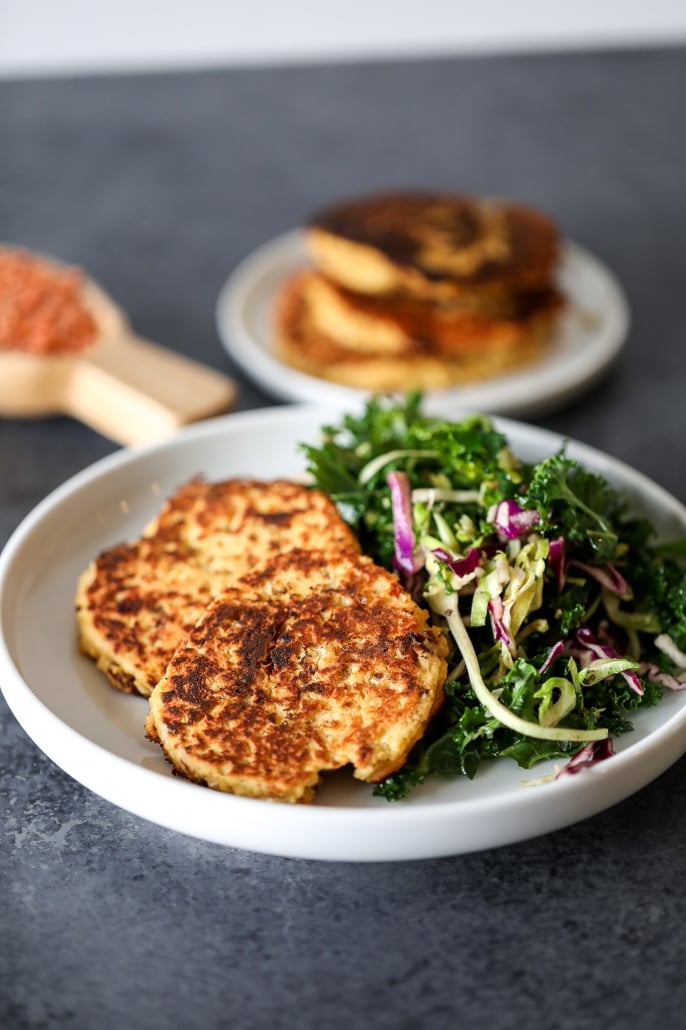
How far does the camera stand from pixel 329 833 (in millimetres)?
2227

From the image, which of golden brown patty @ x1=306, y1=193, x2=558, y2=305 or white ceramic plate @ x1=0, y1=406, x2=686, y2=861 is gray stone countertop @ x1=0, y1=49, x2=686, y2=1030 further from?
golden brown patty @ x1=306, y1=193, x2=558, y2=305

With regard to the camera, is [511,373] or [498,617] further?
[511,373]

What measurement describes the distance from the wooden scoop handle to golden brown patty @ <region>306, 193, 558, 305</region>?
2.64 ft

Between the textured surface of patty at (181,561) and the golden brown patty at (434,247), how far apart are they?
151cm

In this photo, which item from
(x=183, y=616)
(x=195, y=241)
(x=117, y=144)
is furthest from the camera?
(x=117, y=144)

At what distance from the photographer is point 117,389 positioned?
13.3 feet

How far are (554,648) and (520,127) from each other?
4763mm

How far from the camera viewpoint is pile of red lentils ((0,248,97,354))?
420 centimetres

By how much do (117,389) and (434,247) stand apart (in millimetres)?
1383

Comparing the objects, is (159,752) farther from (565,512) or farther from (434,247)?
(434,247)

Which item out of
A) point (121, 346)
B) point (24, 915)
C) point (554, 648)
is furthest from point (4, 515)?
point (554, 648)

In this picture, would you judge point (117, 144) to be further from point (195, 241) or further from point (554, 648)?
point (554, 648)

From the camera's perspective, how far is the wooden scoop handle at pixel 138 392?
13.1 feet

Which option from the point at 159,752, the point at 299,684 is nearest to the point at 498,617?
the point at 299,684
